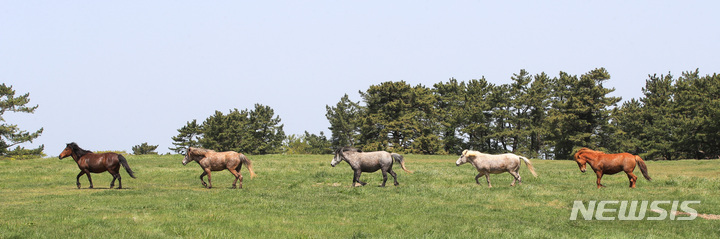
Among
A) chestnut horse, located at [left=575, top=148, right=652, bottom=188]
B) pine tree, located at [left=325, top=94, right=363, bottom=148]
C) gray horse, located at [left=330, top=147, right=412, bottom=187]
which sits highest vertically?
pine tree, located at [left=325, top=94, right=363, bottom=148]

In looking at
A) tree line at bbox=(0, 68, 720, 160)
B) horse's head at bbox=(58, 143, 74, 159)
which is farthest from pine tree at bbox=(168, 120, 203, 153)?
horse's head at bbox=(58, 143, 74, 159)

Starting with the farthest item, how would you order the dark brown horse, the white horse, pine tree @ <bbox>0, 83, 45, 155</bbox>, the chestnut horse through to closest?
pine tree @ <bbox>0, 83, 45, 155</bbox> → the dark brown horse → the white horse → the chestnut horse

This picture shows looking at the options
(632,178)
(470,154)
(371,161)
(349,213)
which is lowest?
(349,213)

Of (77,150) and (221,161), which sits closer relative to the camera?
(221,161)

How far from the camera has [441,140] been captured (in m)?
85.6

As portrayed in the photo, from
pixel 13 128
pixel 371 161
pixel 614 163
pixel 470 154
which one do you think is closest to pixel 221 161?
pixel 371 161

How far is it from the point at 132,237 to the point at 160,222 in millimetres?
2288

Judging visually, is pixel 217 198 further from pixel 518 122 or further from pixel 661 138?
pixel 518 122

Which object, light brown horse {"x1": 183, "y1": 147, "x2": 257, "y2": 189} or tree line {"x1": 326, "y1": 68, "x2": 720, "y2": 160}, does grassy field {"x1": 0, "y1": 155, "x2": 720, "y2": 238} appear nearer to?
light brown horse {"x1": 183, "y1": 147, "x2": 257, "y2": 189}

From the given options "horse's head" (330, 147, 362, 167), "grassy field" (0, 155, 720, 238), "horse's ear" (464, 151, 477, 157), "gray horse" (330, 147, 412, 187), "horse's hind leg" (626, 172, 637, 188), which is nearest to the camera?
"grassy field" (0, 155, 720, 238)

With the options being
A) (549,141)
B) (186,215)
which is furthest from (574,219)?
(549,141)

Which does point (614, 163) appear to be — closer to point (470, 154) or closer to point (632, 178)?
point (632, 178)

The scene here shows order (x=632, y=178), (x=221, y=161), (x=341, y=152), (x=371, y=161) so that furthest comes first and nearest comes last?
(x=221, y=161) → (x=341, y=152) → (x=371, y=161) → (x=632, y=178)

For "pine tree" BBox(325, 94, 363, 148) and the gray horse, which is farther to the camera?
"pine tree" BBox(325, 94, 363, 148)
